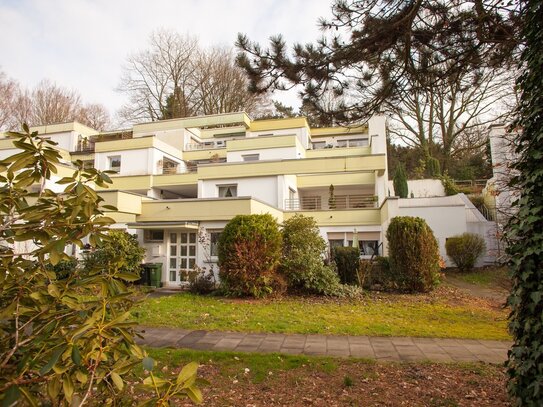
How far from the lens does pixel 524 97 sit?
3.03 meters

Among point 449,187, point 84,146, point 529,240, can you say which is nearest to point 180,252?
point 529,240

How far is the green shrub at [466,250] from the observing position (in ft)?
59.7

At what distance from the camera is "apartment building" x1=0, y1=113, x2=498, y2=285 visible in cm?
1744

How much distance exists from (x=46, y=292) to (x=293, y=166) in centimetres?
2138

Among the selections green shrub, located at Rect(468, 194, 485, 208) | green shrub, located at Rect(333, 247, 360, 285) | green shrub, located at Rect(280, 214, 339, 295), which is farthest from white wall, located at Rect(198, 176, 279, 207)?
green shrub, located at Rect(468, 194, 485, 208)

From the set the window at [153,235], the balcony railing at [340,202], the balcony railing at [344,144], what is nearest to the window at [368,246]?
the balcony railing at [340,202]

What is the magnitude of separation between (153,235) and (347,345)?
44.3 ft

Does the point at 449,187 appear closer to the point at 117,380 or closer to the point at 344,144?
the point at 344,144

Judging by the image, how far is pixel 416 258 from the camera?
12.5m

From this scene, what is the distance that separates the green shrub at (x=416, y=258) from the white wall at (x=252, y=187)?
404 inches

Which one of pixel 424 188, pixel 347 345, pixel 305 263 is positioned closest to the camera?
pixel 347 345

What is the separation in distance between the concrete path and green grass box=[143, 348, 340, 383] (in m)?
0.50

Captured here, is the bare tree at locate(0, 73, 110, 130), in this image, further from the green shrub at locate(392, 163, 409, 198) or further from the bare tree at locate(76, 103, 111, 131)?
the green shrub at locate(392, 163, 409, 198)

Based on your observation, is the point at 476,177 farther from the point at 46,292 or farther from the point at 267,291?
the point at 46,292
